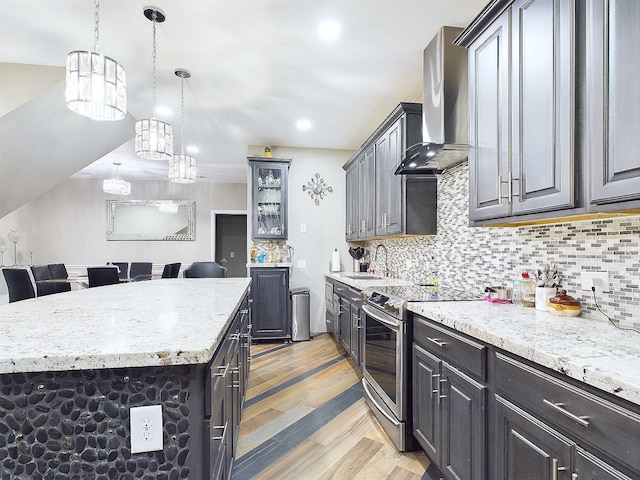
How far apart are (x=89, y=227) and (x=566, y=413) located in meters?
8.57

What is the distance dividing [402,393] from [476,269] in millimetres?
1002

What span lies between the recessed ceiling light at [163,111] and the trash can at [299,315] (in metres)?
2.62

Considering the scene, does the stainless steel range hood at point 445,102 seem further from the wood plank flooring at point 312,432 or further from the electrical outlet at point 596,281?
the wood plank flooring at point 312,432

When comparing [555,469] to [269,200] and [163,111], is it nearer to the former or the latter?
[269,200]

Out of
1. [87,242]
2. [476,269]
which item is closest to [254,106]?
[476,269]

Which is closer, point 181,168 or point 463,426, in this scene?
point 463,426

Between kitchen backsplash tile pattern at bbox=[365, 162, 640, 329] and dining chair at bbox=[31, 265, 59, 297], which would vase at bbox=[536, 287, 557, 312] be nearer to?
kitchen backsplash tile pattern at bbox=[365, 162, 640, 329]

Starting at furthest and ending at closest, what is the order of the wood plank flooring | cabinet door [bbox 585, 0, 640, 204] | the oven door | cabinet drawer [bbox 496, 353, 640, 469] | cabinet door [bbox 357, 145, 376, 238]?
cabinet door [bbox 357, 145, 376, 238] → the oven door → the wood plank flooring → cabinet door [bbox 585, 0, 640, 204] → cabinet drawer [bbox 496, 353, 640, 469]

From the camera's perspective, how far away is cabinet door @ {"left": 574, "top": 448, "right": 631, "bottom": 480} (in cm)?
81

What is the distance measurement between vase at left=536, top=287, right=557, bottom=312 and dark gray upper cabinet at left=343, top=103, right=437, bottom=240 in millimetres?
1314

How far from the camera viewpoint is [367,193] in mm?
3846

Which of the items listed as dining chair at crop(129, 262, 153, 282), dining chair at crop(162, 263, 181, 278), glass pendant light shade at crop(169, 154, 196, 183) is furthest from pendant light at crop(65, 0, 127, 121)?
dining chair at crop(129, 262, 153, 282)

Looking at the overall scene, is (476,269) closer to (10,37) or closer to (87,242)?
(10,37)

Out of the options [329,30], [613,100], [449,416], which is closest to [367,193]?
[329,30]
